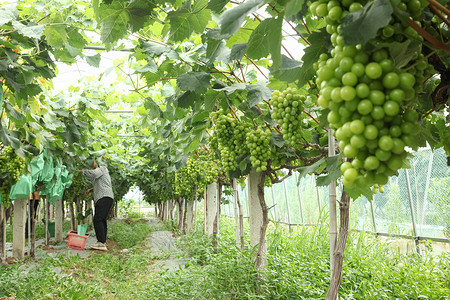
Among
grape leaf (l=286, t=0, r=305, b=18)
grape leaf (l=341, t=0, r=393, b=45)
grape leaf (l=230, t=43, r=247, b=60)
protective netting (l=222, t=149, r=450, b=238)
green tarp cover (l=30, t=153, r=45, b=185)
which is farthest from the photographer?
green tarp cover (l=30, t=153, r=45, b=185)

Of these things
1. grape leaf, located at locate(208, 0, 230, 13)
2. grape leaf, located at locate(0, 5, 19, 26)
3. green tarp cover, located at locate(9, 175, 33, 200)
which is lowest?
green tarp cover, located at locate(9, 175, 33, 200)

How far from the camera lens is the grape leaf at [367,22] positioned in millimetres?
643

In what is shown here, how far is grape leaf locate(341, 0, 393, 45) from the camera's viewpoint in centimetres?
64

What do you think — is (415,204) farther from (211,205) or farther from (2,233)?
(2,233)

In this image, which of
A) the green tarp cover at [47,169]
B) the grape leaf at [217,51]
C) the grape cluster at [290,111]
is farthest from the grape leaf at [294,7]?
the green tarp cover at [47,169]

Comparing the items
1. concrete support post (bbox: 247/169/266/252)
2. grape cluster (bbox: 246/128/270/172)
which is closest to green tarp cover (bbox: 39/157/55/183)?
concrete support post (bbox: 247/169/266/252)

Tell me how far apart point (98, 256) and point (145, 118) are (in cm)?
501

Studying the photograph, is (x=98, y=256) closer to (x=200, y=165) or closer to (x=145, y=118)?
(x=200, y=165)

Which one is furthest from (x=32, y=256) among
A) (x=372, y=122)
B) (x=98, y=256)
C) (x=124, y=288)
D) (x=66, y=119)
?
(x=372, y=122)

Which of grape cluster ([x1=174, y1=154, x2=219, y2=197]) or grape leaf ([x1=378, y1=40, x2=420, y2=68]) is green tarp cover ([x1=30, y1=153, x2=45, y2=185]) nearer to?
grape cluster ([x1=174, y1=154, x2=219, y2=197])

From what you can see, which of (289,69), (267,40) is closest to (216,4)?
(267,40)

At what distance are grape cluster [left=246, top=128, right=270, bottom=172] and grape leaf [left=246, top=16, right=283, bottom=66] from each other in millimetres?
1283

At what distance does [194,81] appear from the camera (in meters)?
1.95

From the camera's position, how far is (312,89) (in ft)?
5.50
